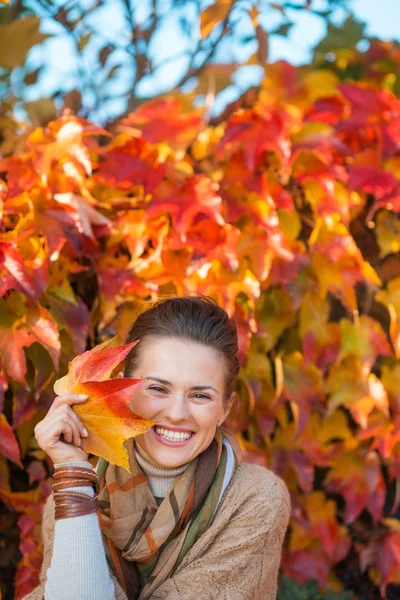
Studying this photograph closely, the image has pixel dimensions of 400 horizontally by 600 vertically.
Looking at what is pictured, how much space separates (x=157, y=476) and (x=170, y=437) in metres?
0.13

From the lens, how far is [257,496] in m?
1.70

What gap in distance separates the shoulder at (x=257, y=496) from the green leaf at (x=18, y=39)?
4.24 feet

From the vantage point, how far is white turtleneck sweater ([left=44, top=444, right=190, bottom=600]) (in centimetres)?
144

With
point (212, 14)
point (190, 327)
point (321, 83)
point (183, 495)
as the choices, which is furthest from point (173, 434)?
point (321, 83)

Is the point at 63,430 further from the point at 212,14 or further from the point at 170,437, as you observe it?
the point at 212,14

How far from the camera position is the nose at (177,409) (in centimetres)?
161

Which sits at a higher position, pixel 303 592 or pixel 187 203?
pixel 187 203

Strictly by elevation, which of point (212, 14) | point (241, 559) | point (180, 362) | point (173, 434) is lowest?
point (241, 559)

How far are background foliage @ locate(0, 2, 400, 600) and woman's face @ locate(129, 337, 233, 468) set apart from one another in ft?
0.76

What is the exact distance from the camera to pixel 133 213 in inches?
82.0

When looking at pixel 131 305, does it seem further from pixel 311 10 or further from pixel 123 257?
pixel 311 10

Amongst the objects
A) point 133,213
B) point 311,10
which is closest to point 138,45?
point 311,10

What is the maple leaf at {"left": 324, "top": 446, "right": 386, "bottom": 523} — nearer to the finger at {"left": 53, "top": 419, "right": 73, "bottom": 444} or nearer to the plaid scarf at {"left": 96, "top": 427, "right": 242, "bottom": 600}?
the plaid scarf at {"left": 96, "top": 427, "right": 242, "bottom": 600}

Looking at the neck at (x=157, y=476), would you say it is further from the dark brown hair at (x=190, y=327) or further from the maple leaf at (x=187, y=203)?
the maple leaf at (x=187, y=203)
